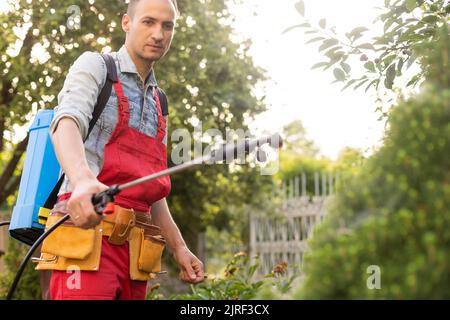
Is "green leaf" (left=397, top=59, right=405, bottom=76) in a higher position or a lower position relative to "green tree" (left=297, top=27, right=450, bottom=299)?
higher

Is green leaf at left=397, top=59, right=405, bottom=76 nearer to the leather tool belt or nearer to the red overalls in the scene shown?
the red overalls

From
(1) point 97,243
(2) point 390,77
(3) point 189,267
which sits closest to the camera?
(1) point 97,243

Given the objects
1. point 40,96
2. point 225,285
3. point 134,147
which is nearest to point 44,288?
point 40,96

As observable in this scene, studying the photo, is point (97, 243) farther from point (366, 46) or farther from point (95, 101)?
point (366, 46)

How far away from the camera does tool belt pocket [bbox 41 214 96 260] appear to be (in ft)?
9.01

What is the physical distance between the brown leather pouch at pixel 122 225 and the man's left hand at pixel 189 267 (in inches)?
19.9

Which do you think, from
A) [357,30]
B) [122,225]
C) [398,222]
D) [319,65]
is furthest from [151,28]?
[398,222]

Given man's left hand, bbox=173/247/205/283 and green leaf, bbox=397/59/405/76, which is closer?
man's left hand, bbox=173/247/205/283

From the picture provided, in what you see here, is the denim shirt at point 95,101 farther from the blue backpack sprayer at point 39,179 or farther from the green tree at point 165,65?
the green tree at point 165,65

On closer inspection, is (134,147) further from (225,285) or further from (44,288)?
(44,288)

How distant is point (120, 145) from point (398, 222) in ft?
5.44

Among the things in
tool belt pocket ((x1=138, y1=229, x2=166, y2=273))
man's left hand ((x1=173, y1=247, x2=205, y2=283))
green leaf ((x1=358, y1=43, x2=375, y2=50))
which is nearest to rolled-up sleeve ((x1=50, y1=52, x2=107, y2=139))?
tool belt pocket ((x1=138, y1=229, x2=166, y2=273))

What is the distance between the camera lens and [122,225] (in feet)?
9.29
